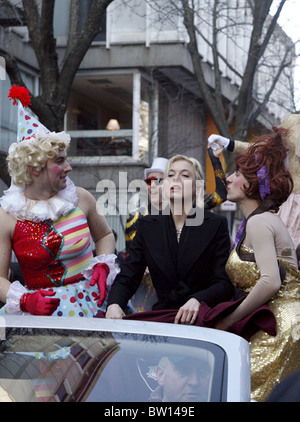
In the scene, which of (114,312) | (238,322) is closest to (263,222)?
(238,322)

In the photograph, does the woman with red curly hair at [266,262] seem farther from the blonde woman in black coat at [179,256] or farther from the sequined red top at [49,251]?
the sequined red top at [49,251]

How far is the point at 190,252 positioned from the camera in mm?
4762

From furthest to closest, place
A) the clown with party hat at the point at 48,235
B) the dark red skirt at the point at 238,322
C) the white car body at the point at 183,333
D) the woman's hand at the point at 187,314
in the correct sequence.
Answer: the clown with party hat at the point at 48,235 < the woman's hand at the point at 187,314 < the dark red skirt at the point at 238,322 < the white car body at the point at 183,333

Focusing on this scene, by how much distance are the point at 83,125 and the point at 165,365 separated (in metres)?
23.3

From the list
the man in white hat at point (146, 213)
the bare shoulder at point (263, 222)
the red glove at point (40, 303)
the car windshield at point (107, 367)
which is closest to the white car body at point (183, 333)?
the car windshield at point (107, 367)

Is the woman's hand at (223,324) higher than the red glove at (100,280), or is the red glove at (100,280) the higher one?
the red glove at (100,280)

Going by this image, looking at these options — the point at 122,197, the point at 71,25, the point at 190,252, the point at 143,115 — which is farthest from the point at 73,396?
the point at 143,115

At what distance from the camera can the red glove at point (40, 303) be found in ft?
15.2

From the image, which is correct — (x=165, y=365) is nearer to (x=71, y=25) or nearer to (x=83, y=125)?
(x=71, y=25)

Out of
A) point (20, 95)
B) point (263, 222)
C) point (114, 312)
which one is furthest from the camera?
point (20, 95)

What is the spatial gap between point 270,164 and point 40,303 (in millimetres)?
1563

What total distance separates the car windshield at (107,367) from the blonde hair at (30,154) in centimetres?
206

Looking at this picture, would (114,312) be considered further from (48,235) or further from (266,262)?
(266,262)

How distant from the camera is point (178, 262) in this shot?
15.7 feet
